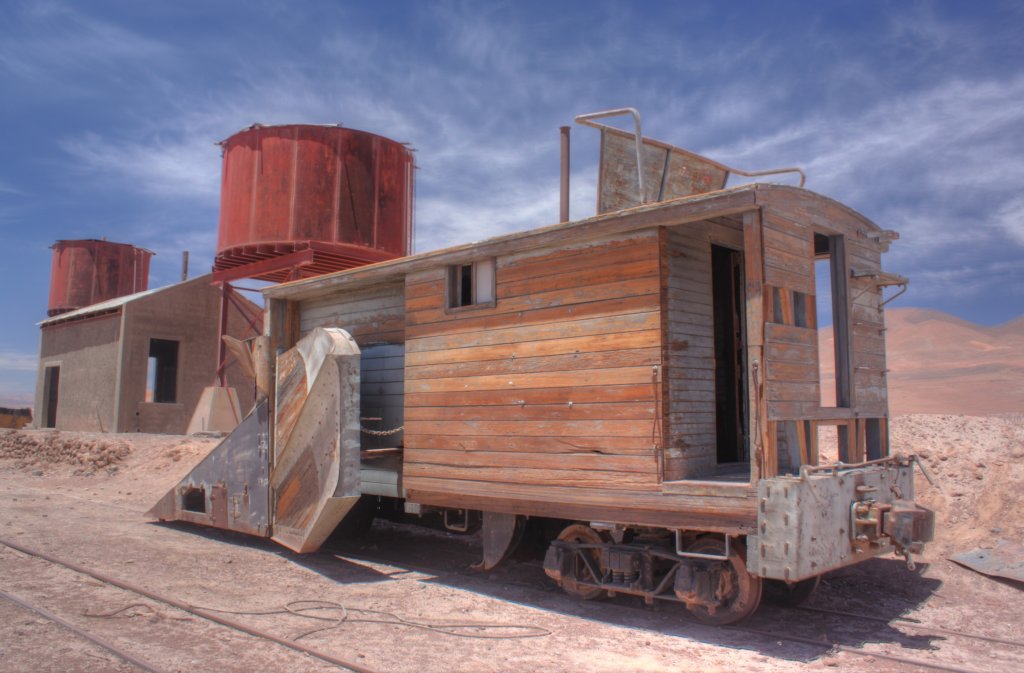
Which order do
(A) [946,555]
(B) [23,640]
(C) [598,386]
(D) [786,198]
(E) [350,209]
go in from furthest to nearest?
1. (E) [350,209]
2. (A) [946,555]
3. (C) [598,386]
4. (D) [786,198]
5. (B) [23,640]

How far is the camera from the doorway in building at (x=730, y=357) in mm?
8648

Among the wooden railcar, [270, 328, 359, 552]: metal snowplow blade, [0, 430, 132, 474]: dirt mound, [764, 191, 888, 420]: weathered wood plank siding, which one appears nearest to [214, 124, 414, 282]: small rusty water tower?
[0, 430, 132, 474]: dirt mound

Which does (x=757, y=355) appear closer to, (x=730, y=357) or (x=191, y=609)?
(x=730, y=357)

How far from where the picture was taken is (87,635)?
5.85 m

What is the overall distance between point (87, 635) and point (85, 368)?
829 inches

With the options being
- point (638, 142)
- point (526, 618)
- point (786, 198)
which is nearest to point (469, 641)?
point (526, 618)

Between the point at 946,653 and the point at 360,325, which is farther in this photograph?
the point at 360,325

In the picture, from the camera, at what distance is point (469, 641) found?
247 inches

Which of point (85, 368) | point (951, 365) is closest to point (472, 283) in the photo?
point (85, 368)

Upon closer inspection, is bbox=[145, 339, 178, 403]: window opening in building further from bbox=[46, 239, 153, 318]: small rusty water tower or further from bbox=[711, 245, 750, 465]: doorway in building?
bbox=[711, 245, 750, 465]: doorway in building

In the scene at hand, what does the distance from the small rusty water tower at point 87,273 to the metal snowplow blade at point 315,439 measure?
1044 inches

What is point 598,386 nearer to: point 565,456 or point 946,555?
point 565,456

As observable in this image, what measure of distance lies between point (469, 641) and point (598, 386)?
2495mm

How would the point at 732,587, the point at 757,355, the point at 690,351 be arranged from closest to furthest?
1. the point at 757,355
2. the point at 732,587
3. the point at 690,351
